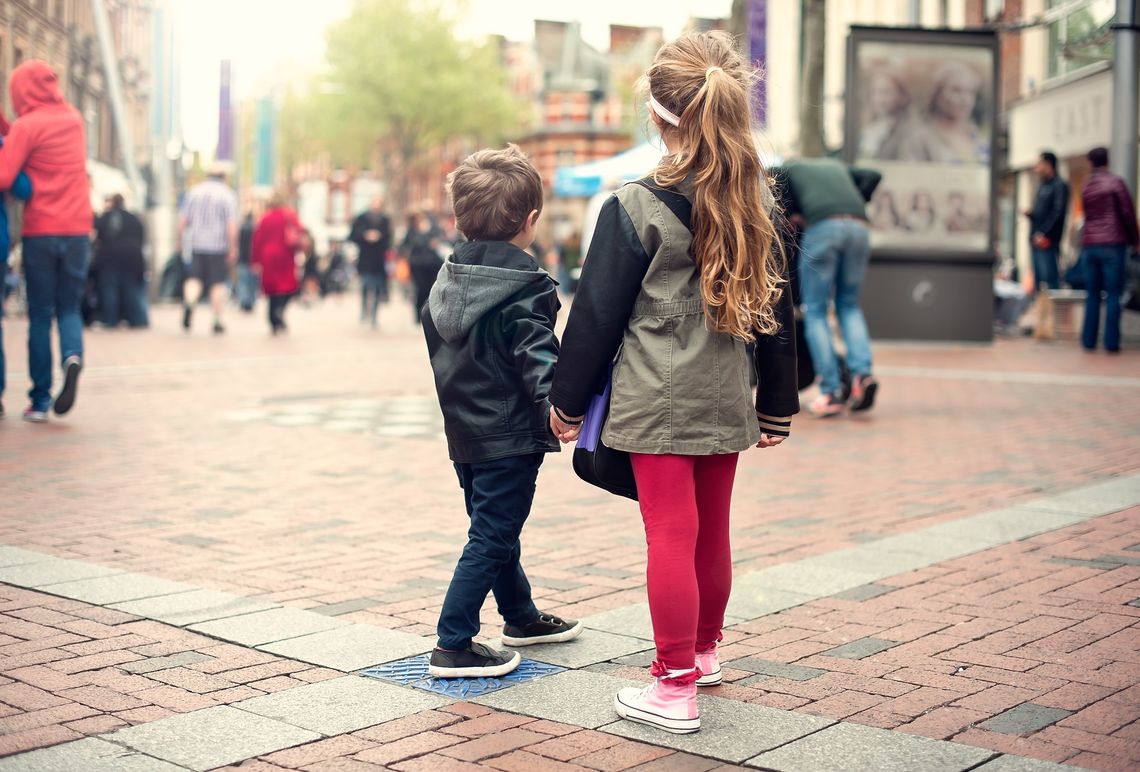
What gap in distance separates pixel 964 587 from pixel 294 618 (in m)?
2.09

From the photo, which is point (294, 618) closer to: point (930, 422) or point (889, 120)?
point (930, 422)

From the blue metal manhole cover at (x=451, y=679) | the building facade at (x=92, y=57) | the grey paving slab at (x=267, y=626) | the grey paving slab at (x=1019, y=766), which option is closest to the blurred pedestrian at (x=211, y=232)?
the building facade at (x=92, y=57)

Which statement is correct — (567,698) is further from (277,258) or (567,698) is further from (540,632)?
(277,258)

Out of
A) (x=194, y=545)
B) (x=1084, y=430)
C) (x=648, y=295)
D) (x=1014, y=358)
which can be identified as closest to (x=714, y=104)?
(x=648, y=295)

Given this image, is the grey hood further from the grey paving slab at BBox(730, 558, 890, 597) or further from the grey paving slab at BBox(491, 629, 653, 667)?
the grey paving slab at BBox(730, 558, 890, 597)

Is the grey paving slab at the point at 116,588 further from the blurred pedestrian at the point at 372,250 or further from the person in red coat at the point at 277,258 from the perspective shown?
the blurred pedestrian at the point at 372,250

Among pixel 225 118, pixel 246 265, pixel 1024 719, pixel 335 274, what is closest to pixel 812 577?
pixel 1024 719

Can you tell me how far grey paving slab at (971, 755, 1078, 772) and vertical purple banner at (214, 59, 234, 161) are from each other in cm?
3982

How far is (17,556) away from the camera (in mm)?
4758

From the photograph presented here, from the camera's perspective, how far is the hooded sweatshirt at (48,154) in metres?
8.12

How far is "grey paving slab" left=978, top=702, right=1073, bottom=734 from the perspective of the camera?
3.13m

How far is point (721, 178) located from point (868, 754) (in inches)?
51.1

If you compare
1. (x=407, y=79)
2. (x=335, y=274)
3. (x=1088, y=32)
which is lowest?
(x=335, y=274)

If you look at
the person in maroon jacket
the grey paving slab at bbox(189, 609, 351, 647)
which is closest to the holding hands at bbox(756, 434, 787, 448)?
the grey paving slab at bbox(189, 609, 351, 647)
